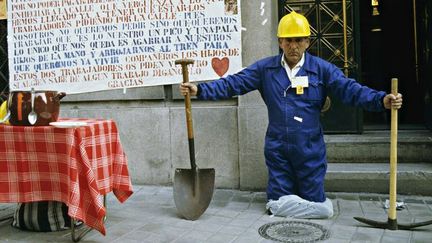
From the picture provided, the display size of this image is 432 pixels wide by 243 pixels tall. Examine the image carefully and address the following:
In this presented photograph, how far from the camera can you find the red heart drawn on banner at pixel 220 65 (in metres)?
5.53

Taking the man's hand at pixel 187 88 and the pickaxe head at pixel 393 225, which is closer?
the pickaxe head at pixel 393 225

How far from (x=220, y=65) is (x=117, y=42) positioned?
1.38 metres

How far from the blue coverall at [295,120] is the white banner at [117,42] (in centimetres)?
94

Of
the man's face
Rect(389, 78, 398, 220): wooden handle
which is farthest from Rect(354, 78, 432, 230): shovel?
the man's face

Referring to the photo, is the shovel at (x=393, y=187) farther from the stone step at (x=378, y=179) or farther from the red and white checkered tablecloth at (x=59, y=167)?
the red and white checkered tablecloth at (x=59, y=167)

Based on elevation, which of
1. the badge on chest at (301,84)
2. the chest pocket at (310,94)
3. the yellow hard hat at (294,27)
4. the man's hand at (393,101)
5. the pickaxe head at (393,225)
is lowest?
the pickaxe head at (393,225)

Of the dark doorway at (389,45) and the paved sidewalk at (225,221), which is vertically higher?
the dark doorway at (389,45)

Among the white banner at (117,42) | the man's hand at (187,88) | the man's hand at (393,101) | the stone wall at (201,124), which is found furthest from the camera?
the white banner at (117,42)

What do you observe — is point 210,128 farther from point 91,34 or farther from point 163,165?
point 91,34

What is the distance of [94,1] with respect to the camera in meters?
5.96

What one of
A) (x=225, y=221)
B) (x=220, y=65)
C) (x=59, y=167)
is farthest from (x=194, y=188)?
(x=220, y=65)

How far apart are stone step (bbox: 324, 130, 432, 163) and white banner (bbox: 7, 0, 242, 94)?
1590mm

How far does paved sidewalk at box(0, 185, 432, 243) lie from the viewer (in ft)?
A: 12.9

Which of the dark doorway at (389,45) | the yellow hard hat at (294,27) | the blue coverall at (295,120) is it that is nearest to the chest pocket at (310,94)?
the blue coverall at (295,120)
